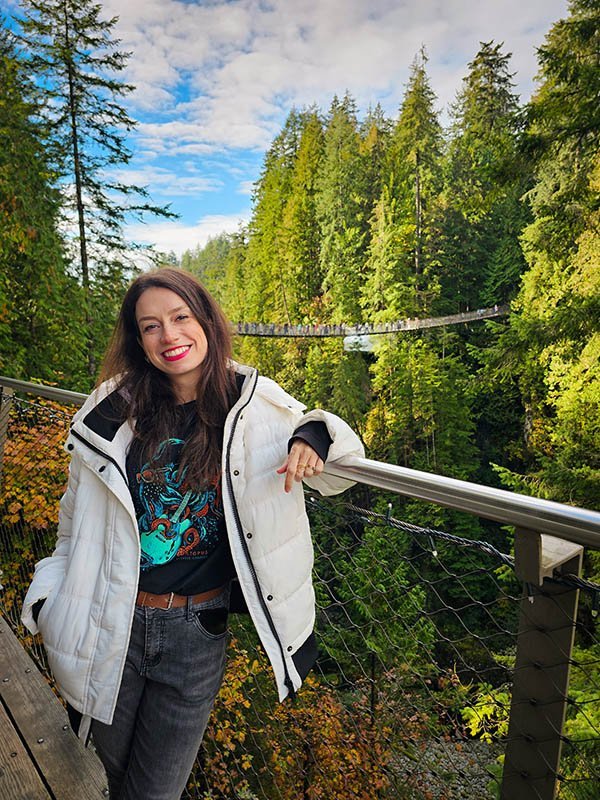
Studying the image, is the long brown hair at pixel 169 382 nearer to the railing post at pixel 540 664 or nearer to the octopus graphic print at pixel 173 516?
the octopus graphic print at pixel 173 516

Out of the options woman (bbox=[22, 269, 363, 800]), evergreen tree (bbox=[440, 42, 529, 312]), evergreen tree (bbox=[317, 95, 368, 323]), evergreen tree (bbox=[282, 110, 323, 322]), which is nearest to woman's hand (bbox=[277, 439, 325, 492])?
woman (bbox=[22, 269, 363, 800])

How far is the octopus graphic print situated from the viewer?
3.56ft

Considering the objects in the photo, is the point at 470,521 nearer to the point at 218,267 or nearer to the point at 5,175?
the point at 5,175

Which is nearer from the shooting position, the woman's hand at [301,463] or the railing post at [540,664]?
the railing post at [540,664]

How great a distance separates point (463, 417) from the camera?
18844 mm

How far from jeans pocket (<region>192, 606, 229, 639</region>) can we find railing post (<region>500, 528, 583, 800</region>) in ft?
1.80

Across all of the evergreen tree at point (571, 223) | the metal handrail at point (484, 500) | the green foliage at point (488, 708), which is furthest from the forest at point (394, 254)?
the green foliage at point (488, 708)

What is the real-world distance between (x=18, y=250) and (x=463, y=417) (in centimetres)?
1516

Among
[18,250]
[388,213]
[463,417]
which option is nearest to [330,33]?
[388,213]

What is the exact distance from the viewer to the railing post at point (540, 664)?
30.4 inches

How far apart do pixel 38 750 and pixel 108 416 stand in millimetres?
1052

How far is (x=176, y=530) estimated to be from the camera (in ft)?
3.59

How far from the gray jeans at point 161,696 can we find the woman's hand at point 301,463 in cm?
32

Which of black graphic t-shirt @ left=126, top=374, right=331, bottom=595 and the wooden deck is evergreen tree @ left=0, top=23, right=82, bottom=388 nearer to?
the wooden deck
